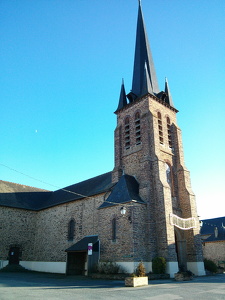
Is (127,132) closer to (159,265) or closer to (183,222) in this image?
(183,222)

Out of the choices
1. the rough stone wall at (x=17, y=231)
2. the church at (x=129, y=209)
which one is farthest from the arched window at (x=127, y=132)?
the rough stone wall at (x=17, y=231)

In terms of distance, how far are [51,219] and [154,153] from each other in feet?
47.9

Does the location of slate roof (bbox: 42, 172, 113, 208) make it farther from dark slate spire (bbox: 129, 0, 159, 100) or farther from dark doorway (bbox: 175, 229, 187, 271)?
dark slate spire (bbox: 129, 0, 159, 100)

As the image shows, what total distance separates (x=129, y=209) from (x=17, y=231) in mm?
16514

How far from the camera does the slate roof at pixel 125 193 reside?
18.8 meters

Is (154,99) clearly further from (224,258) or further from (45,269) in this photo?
(224,258)

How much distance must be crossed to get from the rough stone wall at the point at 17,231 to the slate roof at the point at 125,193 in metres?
13.4

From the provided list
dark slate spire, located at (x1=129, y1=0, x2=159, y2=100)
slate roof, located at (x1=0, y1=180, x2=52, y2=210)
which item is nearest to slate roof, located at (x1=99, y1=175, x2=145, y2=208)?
dark slate spire, located at (x1=129, y1=0, x2=159, y2=100)

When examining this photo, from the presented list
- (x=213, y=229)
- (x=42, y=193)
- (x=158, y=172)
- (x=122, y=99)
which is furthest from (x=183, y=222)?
(x=42, y=193)

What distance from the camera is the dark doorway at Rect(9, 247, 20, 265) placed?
27.0 meters

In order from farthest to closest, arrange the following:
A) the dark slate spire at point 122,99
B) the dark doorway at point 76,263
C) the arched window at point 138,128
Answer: the dark slate spire at point 122,99, the arched window at point 138,128, the dark doorway at point 76,263

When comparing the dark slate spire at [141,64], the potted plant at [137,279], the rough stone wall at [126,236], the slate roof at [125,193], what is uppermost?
the dark slate spire at [141,64]

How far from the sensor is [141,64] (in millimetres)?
27516

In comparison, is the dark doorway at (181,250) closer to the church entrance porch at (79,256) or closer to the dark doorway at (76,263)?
the church entrance porch at (79,256)
